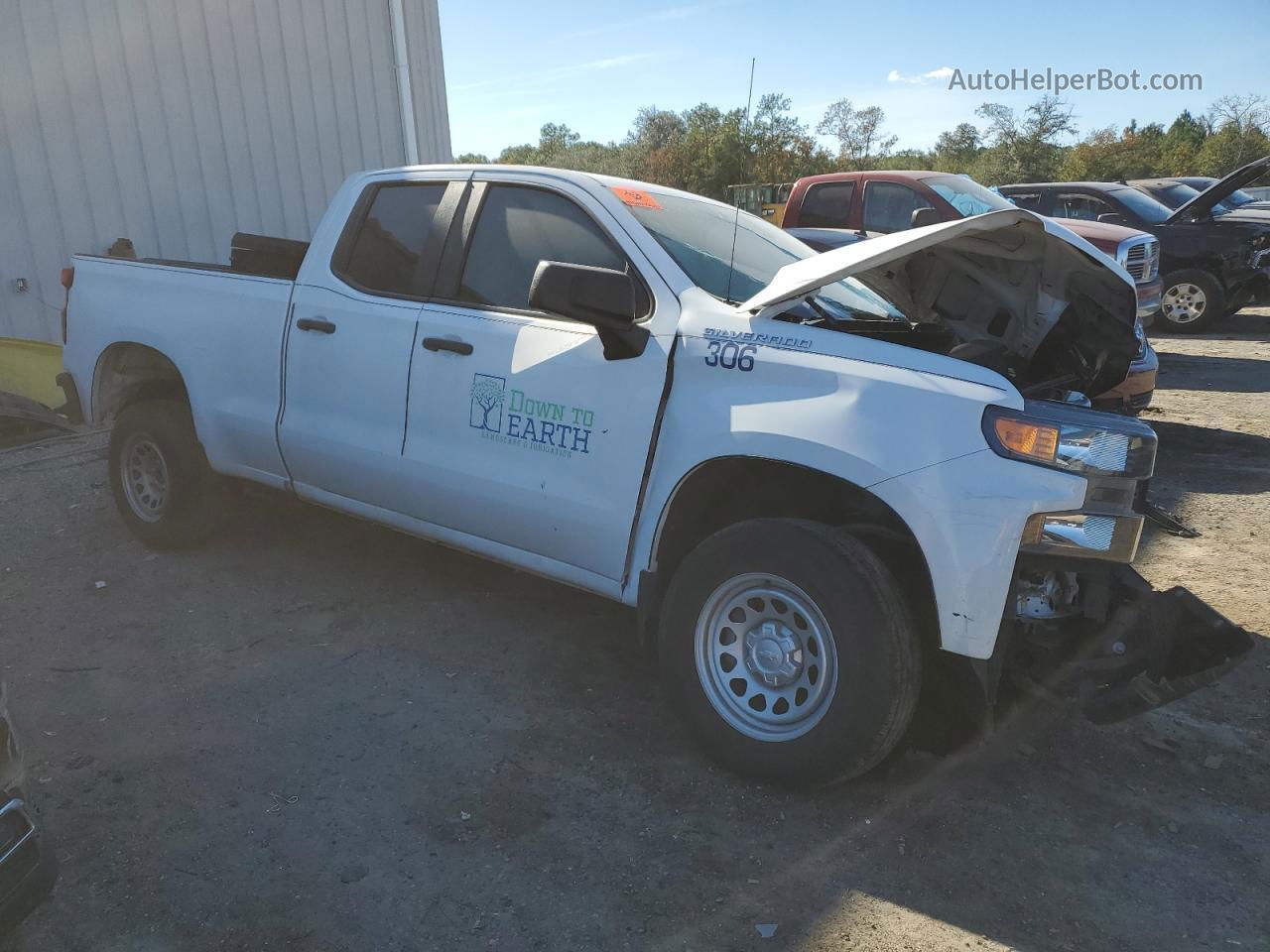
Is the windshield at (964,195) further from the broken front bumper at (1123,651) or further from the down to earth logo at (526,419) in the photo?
the broken front bumper at (1123,651)

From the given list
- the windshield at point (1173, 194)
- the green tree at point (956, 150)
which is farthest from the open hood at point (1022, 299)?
the green tree at point (956, 150)

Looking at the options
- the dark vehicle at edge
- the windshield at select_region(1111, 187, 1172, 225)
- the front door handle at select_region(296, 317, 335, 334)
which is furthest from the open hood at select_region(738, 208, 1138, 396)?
the windshield at select_region(1111, 187, 1172, 225)

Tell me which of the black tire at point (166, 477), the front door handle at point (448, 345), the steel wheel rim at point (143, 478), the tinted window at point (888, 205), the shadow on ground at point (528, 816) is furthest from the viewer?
the tinted window at point (888, 205)

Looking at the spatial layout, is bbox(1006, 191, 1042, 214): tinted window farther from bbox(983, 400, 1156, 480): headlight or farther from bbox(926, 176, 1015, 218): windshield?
bbox(983, 400, 1156, 480): headlight

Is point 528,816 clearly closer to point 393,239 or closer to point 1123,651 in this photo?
point 1123,651

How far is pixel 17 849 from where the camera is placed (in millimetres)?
2135

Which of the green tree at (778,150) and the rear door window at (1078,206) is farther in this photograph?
the rear door window at (1078,206)

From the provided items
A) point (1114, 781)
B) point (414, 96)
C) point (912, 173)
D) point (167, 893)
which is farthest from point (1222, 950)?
point (414, 96)

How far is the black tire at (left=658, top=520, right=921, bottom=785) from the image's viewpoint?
→ 275 cm

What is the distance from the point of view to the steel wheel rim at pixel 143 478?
5090 mm

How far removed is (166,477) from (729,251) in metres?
3.14

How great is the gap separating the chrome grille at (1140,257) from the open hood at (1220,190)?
1101 millimetres

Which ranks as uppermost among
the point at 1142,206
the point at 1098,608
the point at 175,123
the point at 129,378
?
the point at 175,123

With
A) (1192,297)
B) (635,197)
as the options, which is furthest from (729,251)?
(1192,297)
